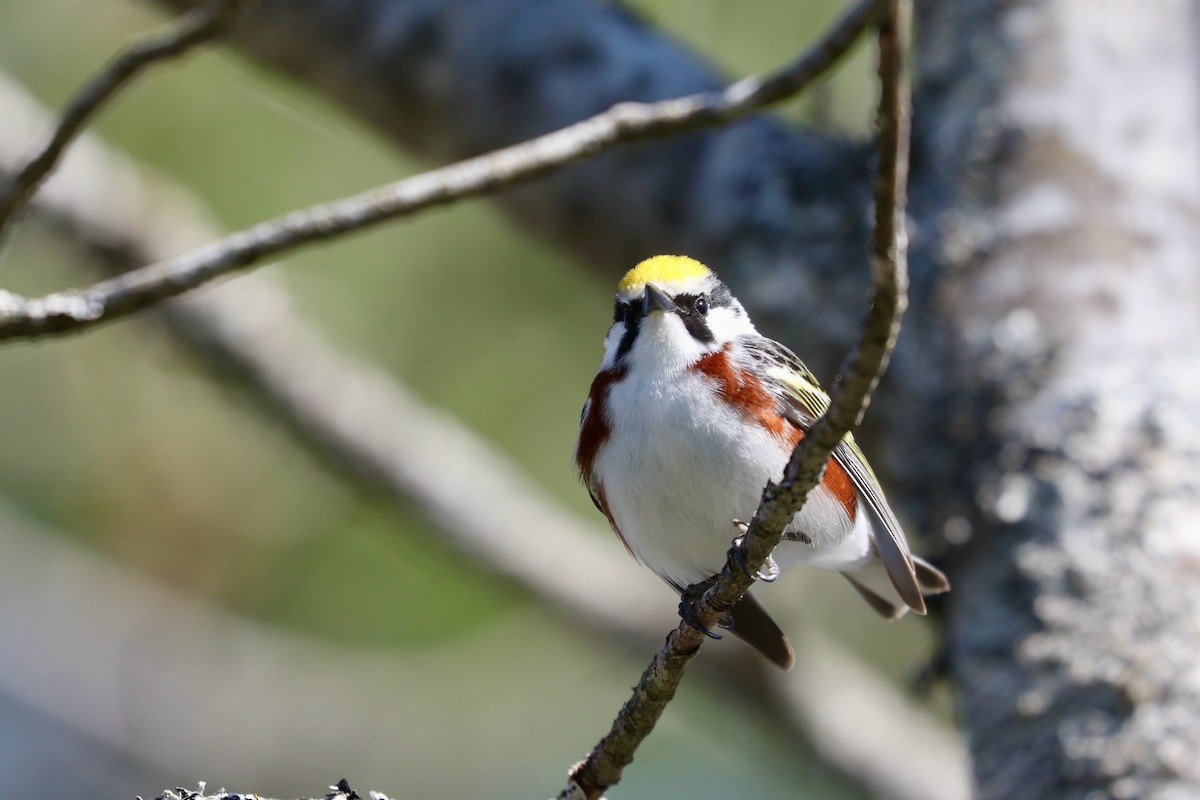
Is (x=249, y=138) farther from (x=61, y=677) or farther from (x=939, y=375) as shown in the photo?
(x=939, y=375)

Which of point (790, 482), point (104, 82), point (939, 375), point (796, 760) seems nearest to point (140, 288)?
point (104, 82)

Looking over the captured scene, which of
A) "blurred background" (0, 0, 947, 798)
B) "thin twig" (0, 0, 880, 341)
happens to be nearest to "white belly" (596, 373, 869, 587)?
"thin twig" (0, 0, 880, 341)

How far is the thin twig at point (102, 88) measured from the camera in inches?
75.5

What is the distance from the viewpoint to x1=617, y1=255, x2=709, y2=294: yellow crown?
117 inches

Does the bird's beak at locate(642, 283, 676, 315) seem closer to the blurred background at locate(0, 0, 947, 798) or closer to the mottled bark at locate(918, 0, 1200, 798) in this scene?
the mottled bark at locate(918, 0, 1200, 798)

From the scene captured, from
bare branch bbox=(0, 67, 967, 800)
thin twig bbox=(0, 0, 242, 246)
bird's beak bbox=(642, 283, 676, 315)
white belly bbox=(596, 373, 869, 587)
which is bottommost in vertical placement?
thin twig bbox=(0, 0, 242, 246)

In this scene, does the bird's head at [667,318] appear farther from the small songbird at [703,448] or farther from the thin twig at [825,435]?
the thin twig at [825,435]

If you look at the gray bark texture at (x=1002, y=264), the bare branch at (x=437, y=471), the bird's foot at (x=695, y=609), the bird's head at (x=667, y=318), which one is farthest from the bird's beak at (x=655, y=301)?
the bare branch at (x=437, y=471)

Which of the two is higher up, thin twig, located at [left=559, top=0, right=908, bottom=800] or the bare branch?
the bare branch

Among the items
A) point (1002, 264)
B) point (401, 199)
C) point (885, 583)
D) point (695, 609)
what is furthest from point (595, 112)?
point (695, 609)

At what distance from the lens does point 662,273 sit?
2996 mm

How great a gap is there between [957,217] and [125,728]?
16.4 feet

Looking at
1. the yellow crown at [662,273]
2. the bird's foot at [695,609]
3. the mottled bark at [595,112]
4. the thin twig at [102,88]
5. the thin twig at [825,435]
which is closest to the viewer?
the thin twig at [825,435]

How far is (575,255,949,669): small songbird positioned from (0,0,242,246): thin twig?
117 centimetres
